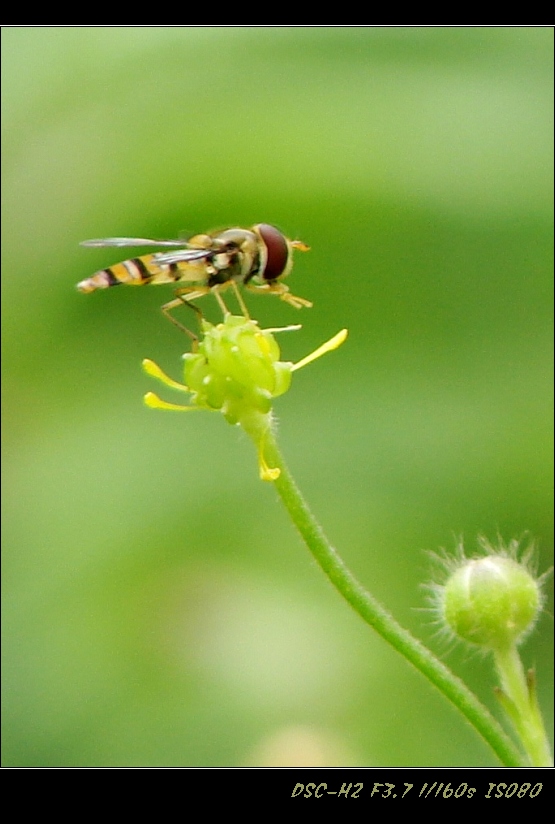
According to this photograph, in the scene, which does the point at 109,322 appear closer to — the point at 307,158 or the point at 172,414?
the point at 172,414

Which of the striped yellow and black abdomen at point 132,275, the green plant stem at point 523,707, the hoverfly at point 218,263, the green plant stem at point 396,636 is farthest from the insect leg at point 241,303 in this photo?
the green plant stem at point 523,707

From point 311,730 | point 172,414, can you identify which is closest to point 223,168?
point 172,414

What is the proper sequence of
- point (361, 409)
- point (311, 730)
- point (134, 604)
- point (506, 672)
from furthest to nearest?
point (361, 409), point (134, 604), point (311, 730), point (506, 672)

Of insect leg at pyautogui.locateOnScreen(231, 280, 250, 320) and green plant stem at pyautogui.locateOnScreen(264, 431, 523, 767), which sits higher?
insect leg at pyautogui.locateOnScreen(231, 280, 250, 320)

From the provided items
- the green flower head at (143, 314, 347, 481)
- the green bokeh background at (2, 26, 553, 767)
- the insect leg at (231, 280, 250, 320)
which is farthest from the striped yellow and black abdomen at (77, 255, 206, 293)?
the green bokeh background at (2, 26, 553, 767)

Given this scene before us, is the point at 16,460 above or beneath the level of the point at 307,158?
beneath

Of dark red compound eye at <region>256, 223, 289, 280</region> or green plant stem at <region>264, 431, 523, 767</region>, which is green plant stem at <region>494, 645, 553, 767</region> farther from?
dark red compound eye at <region>256, 223, 289, 280</region>

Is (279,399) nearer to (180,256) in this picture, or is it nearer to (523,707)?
(180,256)
